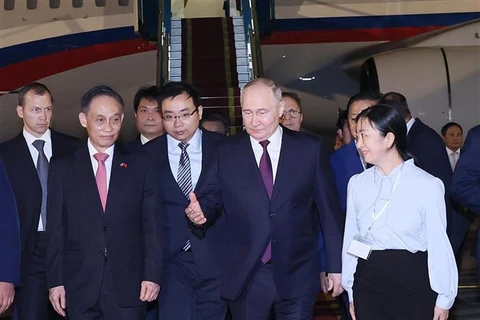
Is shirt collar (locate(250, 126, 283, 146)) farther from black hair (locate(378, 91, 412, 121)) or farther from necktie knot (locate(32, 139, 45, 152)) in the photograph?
necktie knot (locate(32, 139, 45, 152))

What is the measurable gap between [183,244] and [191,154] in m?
0.45

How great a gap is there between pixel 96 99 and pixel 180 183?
66 cm

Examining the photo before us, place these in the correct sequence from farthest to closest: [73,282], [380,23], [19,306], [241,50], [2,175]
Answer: [380,23]
[241,50]
[19,306]
[2,175]
[73,282]

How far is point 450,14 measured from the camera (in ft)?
37.5

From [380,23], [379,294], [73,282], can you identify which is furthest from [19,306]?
[380,23]

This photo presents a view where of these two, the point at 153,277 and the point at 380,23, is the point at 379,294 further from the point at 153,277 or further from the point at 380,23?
the point at 380,23

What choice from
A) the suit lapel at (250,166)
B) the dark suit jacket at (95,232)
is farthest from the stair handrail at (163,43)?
the suit lapel at (250,166)

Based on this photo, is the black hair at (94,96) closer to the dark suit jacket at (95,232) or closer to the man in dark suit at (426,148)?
the dark suit jacket at (95,232)

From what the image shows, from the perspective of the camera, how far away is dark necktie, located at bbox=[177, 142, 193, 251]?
426cm

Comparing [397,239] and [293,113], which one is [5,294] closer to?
[397,239]

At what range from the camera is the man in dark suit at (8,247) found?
394 centimetres

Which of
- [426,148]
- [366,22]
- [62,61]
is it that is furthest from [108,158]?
[366,22]

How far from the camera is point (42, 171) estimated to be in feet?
14.4

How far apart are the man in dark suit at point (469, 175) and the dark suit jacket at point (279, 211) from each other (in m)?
0.51
